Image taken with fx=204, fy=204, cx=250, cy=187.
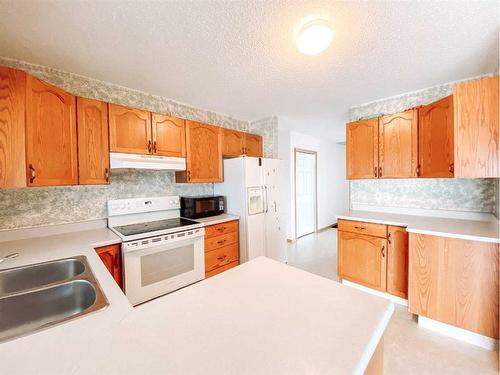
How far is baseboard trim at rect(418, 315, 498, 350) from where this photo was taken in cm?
157

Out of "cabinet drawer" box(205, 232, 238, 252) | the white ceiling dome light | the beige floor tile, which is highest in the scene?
the white ceiling dome light

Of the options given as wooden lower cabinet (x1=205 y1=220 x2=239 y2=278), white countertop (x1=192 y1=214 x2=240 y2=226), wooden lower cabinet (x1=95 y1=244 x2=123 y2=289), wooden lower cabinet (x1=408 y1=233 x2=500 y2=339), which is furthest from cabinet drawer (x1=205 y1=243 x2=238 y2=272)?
wooden lower cabinet (x1=408 y1=233 x2=500 y2=339)

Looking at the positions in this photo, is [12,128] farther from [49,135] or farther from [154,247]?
[154,247]

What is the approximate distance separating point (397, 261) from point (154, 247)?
2413mm

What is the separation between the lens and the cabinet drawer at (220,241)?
8.03 feet

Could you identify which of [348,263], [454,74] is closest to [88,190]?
[348,263]

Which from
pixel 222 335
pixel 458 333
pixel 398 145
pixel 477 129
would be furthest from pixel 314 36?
pixel 458 333

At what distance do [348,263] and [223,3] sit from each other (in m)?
2.64

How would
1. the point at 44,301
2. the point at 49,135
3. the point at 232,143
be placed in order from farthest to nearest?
the point at 232,143, the point at 49,135, the point at 44,301

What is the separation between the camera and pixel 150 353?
0.54 m

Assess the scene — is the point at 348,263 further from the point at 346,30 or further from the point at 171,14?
the point at 171,14

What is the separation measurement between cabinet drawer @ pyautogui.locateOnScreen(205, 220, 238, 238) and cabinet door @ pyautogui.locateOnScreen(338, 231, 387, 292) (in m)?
1.32

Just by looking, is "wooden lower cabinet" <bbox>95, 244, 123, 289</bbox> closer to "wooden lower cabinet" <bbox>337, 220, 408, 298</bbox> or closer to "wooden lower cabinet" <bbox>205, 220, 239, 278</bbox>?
"wooden lower cabinet" <bbox>205, 220, 239, 278</bbox>

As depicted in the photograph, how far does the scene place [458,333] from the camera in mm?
1686
